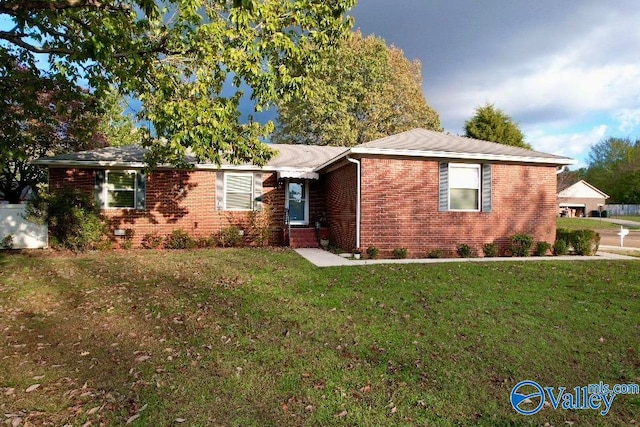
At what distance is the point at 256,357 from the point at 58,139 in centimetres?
1750

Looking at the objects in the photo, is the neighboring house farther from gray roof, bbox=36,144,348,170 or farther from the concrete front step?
the concrete front step

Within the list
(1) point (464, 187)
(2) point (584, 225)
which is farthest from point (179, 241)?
(2) point (584, 225)

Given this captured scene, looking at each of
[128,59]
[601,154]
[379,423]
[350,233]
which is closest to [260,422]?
[379,423]

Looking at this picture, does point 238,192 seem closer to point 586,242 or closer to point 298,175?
point 298,175

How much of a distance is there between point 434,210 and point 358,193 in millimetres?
2517

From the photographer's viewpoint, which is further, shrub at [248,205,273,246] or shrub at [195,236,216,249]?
shrub at [248,205,273,246]

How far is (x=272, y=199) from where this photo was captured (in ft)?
44.7

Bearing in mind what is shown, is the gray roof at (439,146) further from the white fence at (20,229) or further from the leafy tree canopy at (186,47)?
the white fence at (20,229)

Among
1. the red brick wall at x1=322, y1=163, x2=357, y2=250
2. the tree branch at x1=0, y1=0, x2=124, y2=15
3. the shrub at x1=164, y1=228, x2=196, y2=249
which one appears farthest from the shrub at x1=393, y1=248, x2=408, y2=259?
the tree branch at x1=0, y1=0, x2=124, y2=15

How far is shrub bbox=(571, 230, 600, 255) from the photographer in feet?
38.7

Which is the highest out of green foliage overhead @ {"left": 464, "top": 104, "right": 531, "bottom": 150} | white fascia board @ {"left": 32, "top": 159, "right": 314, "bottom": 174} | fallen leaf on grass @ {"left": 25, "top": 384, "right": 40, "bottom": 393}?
green foliage overhead @ {"left": 464, "top": 104, "right": 531, "bottom": 150}

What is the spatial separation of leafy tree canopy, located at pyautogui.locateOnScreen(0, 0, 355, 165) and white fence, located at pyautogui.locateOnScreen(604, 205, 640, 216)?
198 feet

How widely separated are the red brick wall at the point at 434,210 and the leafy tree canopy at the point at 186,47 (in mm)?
4042

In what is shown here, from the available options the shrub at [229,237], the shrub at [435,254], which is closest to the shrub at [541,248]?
the shrub at [435,254]
